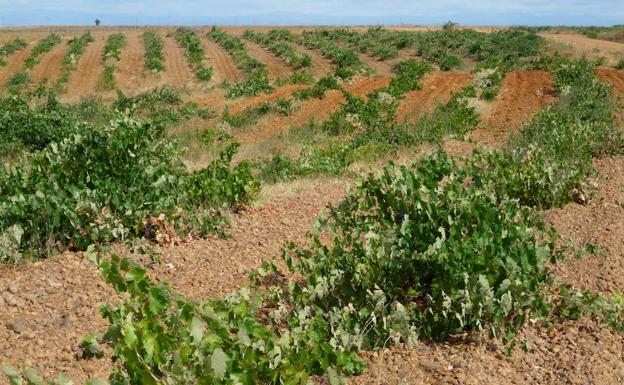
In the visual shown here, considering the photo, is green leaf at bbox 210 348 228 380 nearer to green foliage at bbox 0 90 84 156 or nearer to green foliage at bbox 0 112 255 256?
green foliage at bbox 0 112 255 256

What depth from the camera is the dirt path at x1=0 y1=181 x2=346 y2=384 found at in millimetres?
4004

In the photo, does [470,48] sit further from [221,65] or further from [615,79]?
[615,79]

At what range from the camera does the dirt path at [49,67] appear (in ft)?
87.1

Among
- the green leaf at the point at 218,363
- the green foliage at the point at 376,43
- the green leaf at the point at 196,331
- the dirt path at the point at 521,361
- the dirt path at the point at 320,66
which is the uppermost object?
the green leaf at the point at 196,331

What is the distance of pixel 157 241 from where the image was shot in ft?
19.8

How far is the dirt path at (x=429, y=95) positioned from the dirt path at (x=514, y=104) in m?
1.30

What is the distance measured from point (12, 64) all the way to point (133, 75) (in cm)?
736

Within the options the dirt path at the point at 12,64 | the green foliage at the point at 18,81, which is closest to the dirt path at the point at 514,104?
the green foliage at the point at 18,81

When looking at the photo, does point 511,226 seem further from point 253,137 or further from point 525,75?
point 525,75

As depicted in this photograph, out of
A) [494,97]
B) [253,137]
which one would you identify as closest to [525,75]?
[494,97]

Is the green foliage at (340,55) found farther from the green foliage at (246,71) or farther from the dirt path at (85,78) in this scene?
the dirt path at (85,78)

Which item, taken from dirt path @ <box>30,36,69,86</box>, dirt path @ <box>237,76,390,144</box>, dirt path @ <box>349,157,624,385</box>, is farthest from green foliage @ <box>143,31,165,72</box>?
dirt path @ <box>349,157,624,385</box>

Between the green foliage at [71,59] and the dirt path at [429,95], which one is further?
the green foliage at [71,59]

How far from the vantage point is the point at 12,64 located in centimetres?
3055
